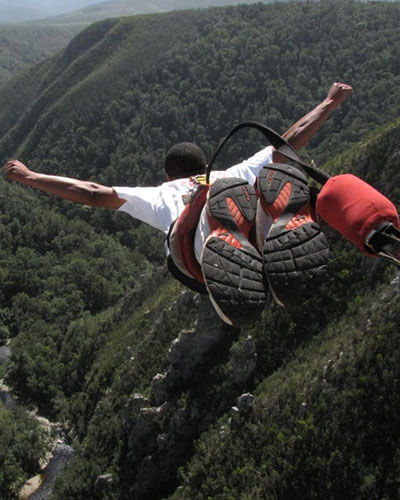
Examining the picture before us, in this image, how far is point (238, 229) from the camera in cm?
400

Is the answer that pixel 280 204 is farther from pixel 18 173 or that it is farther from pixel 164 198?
pixel 18 173

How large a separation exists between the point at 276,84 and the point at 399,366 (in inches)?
3106

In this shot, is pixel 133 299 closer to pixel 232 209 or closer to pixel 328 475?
pixel 328 475

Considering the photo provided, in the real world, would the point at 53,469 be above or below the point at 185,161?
below

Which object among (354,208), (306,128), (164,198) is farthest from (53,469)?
(354,208)

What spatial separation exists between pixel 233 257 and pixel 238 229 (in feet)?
1.22

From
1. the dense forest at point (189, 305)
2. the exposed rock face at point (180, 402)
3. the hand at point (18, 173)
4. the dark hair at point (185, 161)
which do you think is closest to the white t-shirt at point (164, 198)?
the dark hair at point (185, 161)

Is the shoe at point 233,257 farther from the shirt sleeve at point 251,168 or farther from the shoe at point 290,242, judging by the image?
the shirt sleeve at point 251,168

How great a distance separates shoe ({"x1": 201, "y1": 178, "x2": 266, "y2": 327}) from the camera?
3.57 metres

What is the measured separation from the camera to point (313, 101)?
277 feet

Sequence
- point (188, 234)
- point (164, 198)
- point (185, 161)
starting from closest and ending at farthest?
1. point (188, 234)
2. point (164, 198)
3. point (185, 161)

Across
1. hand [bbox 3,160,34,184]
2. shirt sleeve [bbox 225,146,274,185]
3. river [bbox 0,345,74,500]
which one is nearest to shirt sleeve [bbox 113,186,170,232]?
shirt sleeve [bbox 225,146,274,185]

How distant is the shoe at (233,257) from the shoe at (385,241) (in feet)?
3.09

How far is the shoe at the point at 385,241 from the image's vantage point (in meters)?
2.96
